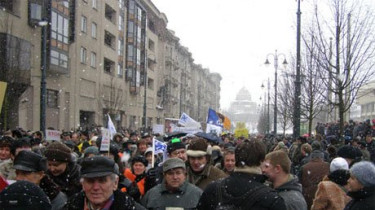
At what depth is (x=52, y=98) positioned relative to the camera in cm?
3472

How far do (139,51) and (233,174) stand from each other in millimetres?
55890

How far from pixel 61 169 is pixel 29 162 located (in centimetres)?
124

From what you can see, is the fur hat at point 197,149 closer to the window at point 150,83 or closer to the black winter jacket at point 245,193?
the black winter jacket at point 245,193

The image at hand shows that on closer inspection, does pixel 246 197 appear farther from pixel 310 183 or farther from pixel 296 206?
pixel 310 183

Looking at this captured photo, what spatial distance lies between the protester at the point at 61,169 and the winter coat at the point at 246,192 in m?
1.84

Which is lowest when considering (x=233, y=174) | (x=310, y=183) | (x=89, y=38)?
(x=310, y=183)

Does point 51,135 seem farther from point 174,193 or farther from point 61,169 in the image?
point 174,193

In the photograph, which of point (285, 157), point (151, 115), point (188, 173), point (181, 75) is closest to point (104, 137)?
point (188, 173)

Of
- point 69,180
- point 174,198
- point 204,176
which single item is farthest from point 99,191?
point 204,176

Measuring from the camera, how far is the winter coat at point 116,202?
3.53 m

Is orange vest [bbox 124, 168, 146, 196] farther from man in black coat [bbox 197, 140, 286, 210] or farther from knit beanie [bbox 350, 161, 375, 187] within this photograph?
knit beanie [bbox 350, 161, 375, 187]

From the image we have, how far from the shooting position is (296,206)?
473 centimetres

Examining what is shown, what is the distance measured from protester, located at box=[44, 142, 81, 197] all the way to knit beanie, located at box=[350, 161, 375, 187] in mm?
2795

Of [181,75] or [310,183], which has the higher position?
[181,75]
